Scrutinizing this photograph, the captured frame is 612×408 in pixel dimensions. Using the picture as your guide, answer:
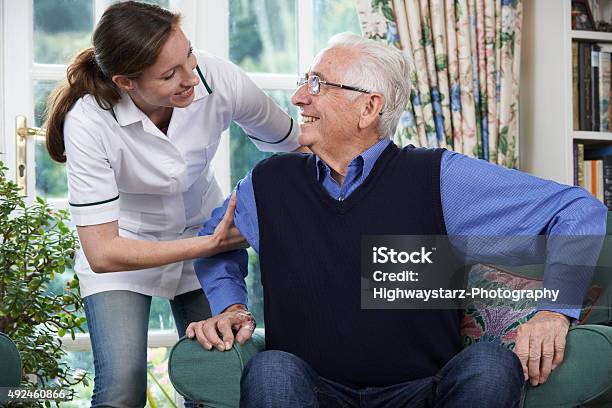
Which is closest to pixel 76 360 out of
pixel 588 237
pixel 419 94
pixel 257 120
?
pixel 257 120

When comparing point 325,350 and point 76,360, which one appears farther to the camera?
point 76,360

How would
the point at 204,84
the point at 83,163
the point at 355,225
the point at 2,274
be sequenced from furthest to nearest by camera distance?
1. the point at 2,274
2. the point at 204,84
3. the point at 83,163
4. the point at 355,225

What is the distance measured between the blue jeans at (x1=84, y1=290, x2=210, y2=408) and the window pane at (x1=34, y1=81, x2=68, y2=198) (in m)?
1.18

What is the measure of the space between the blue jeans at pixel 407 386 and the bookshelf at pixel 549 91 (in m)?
1.77

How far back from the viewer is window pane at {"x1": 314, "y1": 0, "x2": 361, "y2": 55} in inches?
131

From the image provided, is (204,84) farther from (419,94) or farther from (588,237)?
(419,94)

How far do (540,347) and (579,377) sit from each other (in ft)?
0.32

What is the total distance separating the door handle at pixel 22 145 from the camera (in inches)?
117

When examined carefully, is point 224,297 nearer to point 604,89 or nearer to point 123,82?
point 123,82

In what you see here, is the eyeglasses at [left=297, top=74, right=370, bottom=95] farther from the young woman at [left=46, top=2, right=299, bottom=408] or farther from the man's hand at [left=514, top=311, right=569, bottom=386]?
the man's hand at [left=514, top=311, right=569, bottom=386]

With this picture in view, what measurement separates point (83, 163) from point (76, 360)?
144cm

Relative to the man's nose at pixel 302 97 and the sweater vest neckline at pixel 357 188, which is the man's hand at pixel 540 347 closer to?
the sweater vest neckline at pixel 357 188

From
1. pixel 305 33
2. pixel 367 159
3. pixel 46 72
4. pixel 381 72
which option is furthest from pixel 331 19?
pixel 367 159

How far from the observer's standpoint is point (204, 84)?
6.75ft
